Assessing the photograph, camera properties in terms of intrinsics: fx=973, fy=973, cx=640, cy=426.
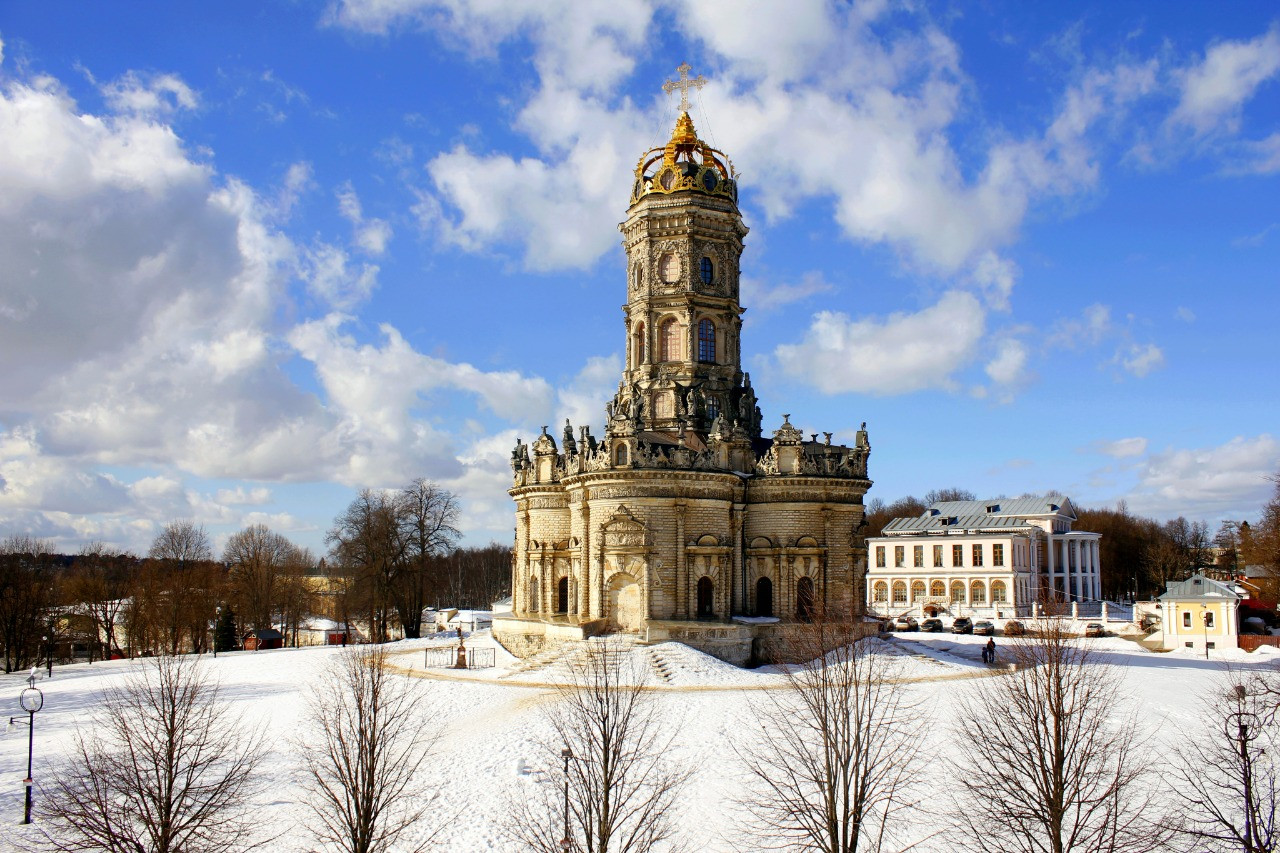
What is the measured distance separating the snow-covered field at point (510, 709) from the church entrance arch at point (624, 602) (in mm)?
3199

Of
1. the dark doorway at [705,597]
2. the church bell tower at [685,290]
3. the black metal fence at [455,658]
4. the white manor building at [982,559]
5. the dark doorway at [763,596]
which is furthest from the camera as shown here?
the white manor building at [982,559]

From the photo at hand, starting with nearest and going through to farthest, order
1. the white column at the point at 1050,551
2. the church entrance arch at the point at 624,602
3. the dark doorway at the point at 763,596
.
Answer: the church entrance arch at the point at 624,602
the dark doorway at the point at 763,596
the white column at the point at 1050,551

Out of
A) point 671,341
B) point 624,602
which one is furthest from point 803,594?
point 671,341

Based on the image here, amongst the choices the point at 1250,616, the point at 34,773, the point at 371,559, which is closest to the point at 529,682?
the point at 34,773

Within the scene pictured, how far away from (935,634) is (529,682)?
28866 mm

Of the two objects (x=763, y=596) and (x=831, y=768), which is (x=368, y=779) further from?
(x=763, y=596)

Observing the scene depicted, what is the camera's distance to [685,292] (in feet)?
159

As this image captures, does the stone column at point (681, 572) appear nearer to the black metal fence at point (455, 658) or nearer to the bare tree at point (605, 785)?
the black metal fence at point (455, 658)

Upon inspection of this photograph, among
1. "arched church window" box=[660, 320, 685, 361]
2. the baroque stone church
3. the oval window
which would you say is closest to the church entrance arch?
the baroque stone church

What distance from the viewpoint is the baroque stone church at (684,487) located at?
41344 millimetres

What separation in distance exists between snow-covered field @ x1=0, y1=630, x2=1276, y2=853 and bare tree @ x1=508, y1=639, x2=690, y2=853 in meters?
0.65

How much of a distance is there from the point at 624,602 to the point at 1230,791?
2388cm

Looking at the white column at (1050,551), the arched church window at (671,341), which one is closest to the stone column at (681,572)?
the arched church window at (671,341)

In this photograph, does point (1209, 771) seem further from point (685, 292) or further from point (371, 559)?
point (371, 559)
